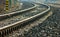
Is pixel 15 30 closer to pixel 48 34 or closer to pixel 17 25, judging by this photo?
pixel 17 25

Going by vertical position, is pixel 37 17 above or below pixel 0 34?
below

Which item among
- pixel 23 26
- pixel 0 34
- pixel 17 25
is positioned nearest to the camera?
pixel 0 34

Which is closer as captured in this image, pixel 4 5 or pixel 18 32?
pixel 18 32

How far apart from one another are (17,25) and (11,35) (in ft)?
3.53

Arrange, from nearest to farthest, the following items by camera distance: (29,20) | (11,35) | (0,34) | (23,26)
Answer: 1. (0,34)
2. (11,35)
3. (23,26)
4. (29,20)

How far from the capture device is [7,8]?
13.4 meters

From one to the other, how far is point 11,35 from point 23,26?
1.86m

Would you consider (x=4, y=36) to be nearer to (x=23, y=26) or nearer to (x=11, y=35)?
(x=11, y=35)

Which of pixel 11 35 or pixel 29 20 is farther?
pixel 29 20

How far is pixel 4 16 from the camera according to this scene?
398 inches

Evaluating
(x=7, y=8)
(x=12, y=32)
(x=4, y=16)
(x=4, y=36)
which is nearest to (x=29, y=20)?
(x=4, y=16)

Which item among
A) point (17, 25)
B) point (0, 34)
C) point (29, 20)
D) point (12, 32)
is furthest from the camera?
point (29, 20)

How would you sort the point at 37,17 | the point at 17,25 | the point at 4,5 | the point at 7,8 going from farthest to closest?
the point at 7,8
the point at 4,5
the point at 37,17
the point at 17,25

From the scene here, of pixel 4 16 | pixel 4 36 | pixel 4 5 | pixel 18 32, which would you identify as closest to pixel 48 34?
pixel 18 32
